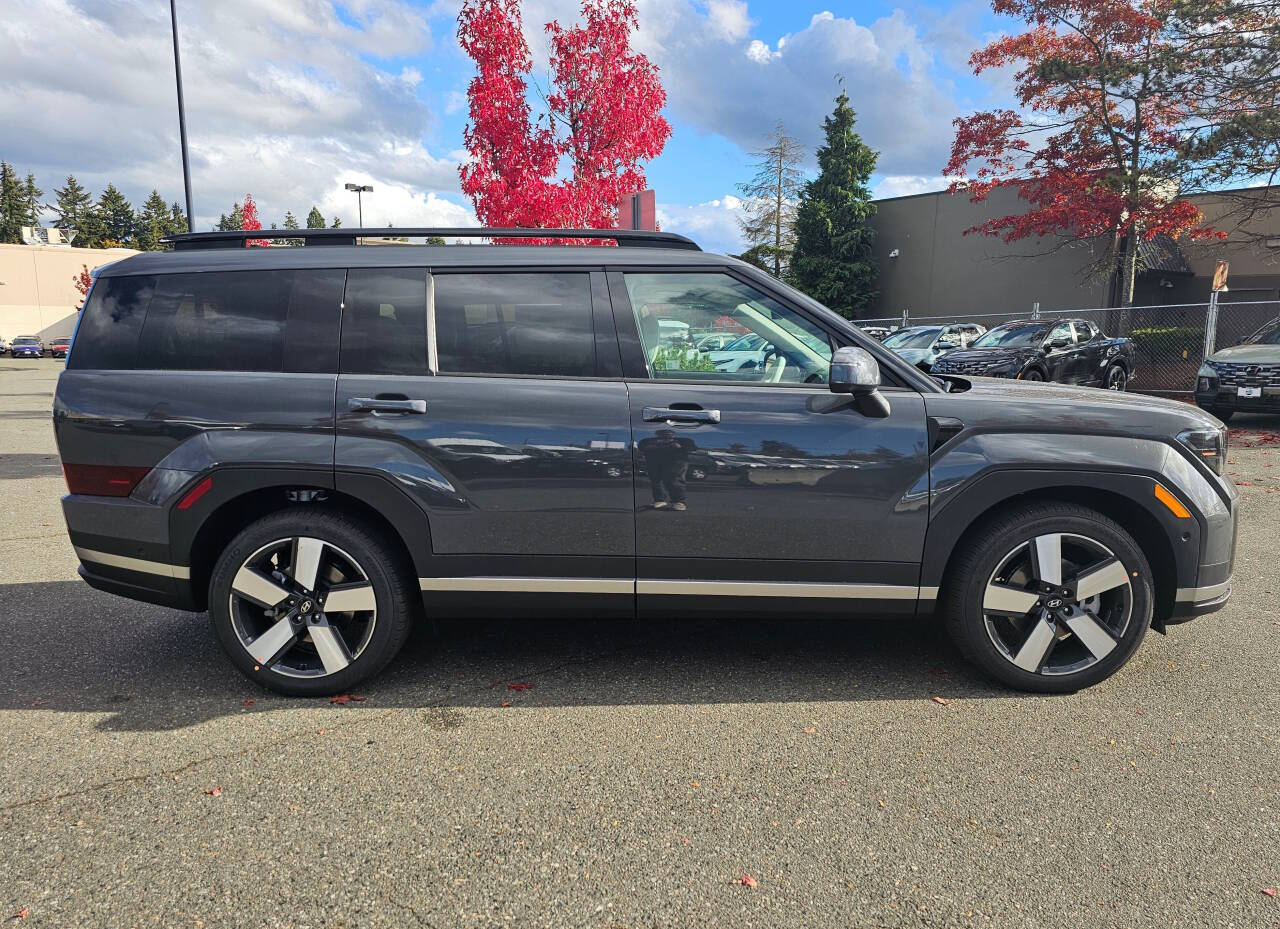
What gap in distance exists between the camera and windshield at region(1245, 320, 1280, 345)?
39.9 ft

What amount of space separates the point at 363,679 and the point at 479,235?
2.07m

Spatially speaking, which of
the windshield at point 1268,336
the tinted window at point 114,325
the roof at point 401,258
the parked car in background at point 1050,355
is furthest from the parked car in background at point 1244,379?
the tinted window at point 114,325

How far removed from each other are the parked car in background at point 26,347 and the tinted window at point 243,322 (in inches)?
2339

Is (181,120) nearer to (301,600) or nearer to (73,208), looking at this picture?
(301,600)

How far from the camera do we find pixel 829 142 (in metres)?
34.8

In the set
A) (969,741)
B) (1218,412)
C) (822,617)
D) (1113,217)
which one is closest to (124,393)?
(822,617)

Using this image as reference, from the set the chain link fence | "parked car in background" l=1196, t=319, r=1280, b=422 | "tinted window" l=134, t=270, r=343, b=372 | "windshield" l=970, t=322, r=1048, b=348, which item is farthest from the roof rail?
the chain link fence

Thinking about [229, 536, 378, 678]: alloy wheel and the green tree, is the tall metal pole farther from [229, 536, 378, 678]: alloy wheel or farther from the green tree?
the green tree

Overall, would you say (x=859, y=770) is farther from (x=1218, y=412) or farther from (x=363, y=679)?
(x=1218, y=412)

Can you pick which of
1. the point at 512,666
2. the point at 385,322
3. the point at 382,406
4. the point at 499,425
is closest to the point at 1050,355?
the point at 512,666

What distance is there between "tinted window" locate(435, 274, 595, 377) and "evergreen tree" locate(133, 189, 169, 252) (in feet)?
366

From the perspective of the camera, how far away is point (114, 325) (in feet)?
11.3

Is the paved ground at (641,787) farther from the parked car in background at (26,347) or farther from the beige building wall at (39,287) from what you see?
the beige building wall at (39,287)

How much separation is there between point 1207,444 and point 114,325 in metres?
4.71
